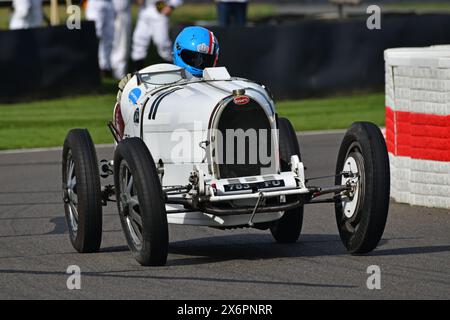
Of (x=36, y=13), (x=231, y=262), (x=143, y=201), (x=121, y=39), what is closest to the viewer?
(x=143, y=201)

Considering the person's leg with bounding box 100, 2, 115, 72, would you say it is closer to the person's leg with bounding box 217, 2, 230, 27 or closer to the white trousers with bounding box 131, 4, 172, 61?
the white trousers with bounding box 131, 4, 172, 61

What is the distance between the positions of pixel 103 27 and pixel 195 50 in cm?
1311

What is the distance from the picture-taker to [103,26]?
2228 centimetres

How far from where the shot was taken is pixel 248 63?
18.8 m

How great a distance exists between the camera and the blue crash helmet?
368 inches

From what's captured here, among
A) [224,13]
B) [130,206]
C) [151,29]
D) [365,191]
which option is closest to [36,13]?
[151,29]

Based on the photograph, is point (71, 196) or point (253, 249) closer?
point (253, 249)

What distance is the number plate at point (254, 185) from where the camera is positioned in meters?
8.16

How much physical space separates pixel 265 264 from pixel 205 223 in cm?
48

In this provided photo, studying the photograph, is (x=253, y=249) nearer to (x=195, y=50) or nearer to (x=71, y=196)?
(x=71, y=196)

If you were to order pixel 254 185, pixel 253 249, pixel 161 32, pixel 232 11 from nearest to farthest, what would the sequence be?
pixel 254 185 < pixel 253 249 < pixel 161 32 < pixel 232 11

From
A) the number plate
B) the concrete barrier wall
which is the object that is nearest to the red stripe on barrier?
the concrete barrier wall

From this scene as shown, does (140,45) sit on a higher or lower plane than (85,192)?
lower
